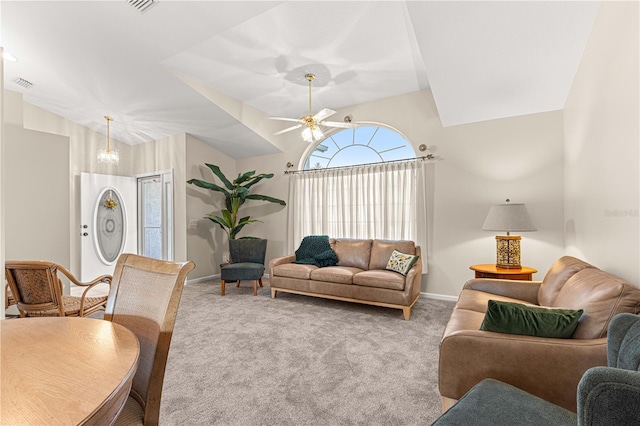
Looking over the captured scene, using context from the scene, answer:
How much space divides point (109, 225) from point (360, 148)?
4.88 metres

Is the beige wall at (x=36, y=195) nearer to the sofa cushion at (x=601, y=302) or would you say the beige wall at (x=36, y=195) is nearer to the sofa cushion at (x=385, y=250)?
the sofa cushion at (x=385, y=250)

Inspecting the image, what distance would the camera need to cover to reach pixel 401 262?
3785 millimetres

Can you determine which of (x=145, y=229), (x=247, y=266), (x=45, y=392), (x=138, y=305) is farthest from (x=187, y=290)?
(x=45, y=392)

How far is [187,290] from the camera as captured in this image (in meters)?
4.81

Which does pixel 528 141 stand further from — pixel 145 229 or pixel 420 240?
pixel 145 229

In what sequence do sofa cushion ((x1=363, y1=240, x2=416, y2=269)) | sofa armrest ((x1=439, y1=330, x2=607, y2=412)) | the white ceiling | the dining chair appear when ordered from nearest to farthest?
the dining chair
sofa armrest ((x1=439, y1=330, x2=607, y2=412))
the white ceiling
sofa cushion ((x1=363, y1=240, x2=416, y2=269))

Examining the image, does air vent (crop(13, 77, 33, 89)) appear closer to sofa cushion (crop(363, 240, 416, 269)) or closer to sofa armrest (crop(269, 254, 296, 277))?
sofa armrest (crop(269, 254, 296, 277))

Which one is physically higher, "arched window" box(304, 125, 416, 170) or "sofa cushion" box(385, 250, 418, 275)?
"arched window" box(304, 125, 416, 170)

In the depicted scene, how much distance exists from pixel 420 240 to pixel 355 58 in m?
2.50

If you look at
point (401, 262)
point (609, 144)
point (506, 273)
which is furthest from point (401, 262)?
point (609, 144)

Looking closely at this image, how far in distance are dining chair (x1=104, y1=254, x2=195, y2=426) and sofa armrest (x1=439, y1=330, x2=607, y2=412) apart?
129 centimetres

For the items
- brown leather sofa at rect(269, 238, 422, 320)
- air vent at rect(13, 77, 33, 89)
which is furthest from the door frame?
brown leather sofa at rect(269, 238, 422, 320)

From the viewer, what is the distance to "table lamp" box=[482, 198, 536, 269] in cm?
317

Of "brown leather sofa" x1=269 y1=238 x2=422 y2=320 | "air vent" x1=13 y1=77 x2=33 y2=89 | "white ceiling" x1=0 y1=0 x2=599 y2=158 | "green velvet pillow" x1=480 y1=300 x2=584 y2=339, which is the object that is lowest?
"brown leather sofa" x1=269 y1=238 x2=422 y2=320
